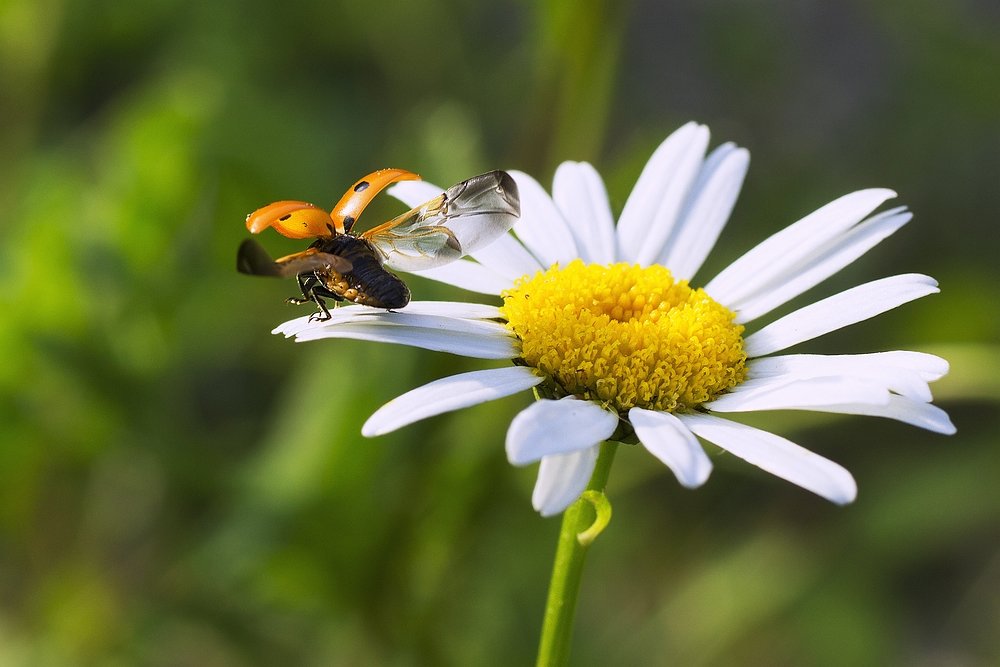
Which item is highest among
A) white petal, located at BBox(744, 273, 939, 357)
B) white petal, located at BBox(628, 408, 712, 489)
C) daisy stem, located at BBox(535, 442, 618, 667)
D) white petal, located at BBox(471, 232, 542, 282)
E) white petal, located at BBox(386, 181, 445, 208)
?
white petal, located at BBox(386, 181, 445, 208)

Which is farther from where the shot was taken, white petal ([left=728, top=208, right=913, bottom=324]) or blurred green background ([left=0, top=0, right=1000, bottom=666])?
blurred green background ([left=0, top=0, right=1000, bottom=666])

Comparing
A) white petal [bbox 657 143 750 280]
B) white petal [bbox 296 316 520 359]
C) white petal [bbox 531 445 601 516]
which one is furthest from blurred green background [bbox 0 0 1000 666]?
white petal [bbox 531 445 601 516]

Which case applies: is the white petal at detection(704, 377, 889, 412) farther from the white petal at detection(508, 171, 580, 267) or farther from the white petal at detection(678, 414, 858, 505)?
the white petal at detection(508, 171, 580, 267)

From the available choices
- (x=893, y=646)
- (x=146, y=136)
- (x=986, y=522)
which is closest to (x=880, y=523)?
(x=893, y=646)

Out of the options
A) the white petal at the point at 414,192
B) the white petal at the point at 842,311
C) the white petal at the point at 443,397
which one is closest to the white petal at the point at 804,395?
the white petal at the point at 842,311

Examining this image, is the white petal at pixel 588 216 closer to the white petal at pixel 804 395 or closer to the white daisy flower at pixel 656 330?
the white daisy flower at pixel 656 330

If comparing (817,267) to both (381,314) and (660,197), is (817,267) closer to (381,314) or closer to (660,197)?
(660,197)

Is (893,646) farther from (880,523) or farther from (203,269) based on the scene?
(203,269)

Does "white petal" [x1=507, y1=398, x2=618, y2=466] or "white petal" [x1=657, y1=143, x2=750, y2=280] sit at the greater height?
"white petal" [x1=657, y1=143, x2=750, y2=280]
